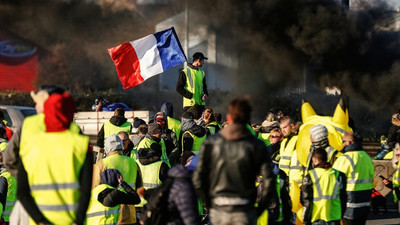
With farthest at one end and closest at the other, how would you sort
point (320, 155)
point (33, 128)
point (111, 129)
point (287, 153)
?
point (111, 129) < point (287, 153) < point (320, 155) < point (33, 128)

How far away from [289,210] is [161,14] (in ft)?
77.6

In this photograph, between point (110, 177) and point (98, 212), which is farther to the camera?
point (110, 177)

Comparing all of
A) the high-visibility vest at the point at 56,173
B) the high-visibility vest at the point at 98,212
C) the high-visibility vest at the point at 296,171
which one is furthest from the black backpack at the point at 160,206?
the high-visibility vest at the point at 296,171

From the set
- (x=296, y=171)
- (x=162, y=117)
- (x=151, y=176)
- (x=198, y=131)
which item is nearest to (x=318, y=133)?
(x=296, y=171)

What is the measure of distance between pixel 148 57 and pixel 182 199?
7.60 m

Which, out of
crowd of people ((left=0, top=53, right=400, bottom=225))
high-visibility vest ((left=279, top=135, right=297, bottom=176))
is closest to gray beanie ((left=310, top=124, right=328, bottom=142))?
crowd of people ((left=0, top=53, right=400, bottom=225))

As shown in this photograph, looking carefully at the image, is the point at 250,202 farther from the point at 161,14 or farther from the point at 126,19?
the point at 126,19

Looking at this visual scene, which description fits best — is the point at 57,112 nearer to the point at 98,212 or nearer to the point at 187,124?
the point at 98,212

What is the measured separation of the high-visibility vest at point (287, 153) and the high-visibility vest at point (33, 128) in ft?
14.4

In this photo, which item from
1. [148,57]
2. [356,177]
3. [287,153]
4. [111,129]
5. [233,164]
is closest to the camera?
[233,164]

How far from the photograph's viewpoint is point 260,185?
26.3ft

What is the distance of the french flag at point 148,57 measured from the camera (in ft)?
43.1

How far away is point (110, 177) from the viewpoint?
7445mm

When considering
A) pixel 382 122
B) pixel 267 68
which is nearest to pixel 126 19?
pixel 267 68
